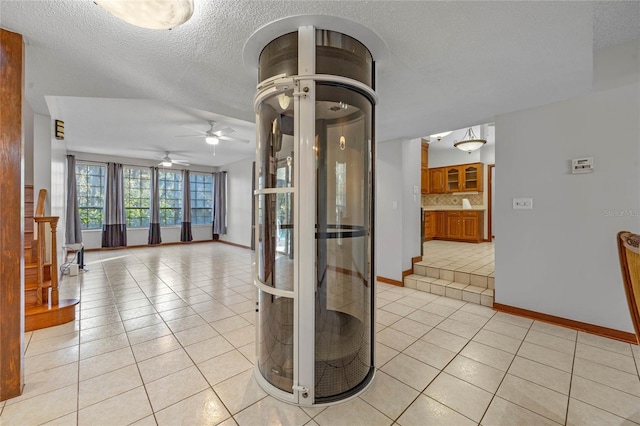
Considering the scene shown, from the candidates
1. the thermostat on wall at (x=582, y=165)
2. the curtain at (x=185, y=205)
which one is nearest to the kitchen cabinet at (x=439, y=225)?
the thermostat on wall at (x=582, y=165)

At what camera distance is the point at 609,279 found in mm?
2604

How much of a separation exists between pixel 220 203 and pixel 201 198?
907 millimetres

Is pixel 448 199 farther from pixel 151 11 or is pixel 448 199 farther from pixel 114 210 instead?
pixel 114 210

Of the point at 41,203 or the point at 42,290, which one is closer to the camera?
the point at 42,290

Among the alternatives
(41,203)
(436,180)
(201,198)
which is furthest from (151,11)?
(201,198)

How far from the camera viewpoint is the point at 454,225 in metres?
7.36

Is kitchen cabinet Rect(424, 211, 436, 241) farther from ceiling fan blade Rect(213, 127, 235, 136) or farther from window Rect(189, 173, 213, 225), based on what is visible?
window Rect(189, 173, 213, 225)

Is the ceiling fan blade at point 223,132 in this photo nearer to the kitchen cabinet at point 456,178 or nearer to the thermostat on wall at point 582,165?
the thermostat on wall at point 582,165

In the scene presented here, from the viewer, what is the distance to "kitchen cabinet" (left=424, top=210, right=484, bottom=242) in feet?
22.9

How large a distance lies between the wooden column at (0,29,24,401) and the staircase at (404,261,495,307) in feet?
14.0

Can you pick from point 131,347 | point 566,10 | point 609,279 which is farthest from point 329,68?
point 609,279

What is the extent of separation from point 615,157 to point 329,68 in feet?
9.59

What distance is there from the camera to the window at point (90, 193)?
7.39m

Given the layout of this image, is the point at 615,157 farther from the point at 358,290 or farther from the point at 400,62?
the point at 358,290
